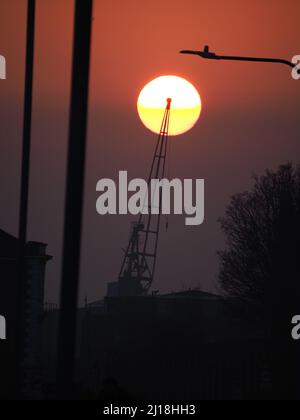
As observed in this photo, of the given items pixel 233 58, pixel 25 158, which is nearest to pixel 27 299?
pixel 25 158

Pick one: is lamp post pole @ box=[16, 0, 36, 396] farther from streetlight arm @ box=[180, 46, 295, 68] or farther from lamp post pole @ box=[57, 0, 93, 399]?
lamp post pole @ box=[57, 0, 93, 399]

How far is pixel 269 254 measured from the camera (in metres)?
54.3

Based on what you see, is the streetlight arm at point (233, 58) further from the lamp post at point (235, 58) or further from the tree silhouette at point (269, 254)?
the tree silhouette at point (269, 254)

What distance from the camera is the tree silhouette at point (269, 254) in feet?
165

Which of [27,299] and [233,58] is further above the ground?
[27,299]

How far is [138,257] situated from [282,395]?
75.9 metres

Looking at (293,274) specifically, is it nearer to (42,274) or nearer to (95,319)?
(42,274)

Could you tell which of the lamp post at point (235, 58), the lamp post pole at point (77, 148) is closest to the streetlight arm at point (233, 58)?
the lamp post at point (235, 58)

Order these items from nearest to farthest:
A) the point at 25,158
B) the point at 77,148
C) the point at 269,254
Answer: the point at 77,148, the point at 25,158, the point at 269,254

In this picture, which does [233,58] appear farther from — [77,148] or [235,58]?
[77,148]

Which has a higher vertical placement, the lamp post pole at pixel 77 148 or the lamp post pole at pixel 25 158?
the lamp post pole at pixel 25 158

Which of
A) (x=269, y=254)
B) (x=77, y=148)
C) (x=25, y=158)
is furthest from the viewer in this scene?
(x=269, y=254)

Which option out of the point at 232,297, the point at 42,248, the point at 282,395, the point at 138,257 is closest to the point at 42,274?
the point at 42,248

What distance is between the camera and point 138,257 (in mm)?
114000
